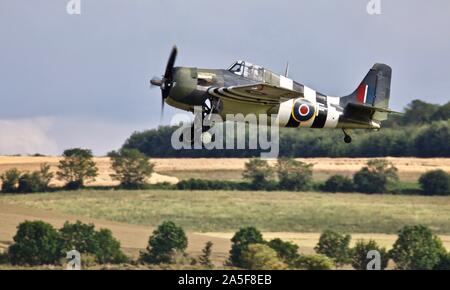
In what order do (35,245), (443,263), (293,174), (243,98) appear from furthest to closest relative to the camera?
1. (293,174)
2. (443,263)
3. (35,245)
4. (243,98)

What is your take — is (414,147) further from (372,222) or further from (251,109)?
(251,109)

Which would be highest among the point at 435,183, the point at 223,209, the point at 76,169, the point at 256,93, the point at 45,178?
the point at 256,93

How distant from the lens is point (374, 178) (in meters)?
52.1

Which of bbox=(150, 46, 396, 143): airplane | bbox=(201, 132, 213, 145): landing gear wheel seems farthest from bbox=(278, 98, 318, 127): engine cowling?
bbox=(201, 132, 213, 145): landing gear wheel

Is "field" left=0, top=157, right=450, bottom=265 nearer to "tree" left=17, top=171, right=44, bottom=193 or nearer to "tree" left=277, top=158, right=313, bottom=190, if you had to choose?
"tree" left=17, top=171, right=44, bottom=193

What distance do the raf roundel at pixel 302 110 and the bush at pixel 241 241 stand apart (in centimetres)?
614

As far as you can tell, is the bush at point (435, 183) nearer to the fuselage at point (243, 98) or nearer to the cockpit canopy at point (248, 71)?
the fuselage at point (243, 98)

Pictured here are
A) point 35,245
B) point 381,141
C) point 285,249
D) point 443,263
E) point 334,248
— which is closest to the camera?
point 35,245

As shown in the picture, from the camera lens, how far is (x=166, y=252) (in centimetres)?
3931

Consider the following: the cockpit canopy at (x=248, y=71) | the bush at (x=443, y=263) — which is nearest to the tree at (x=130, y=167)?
the bush at (x=443, y=263)

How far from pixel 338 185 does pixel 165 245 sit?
1435cm

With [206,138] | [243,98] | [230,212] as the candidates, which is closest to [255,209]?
[230,212]

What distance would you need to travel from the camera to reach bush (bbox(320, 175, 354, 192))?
51750 millimetres

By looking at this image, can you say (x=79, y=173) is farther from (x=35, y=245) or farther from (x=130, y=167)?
(x=35, y=245)
